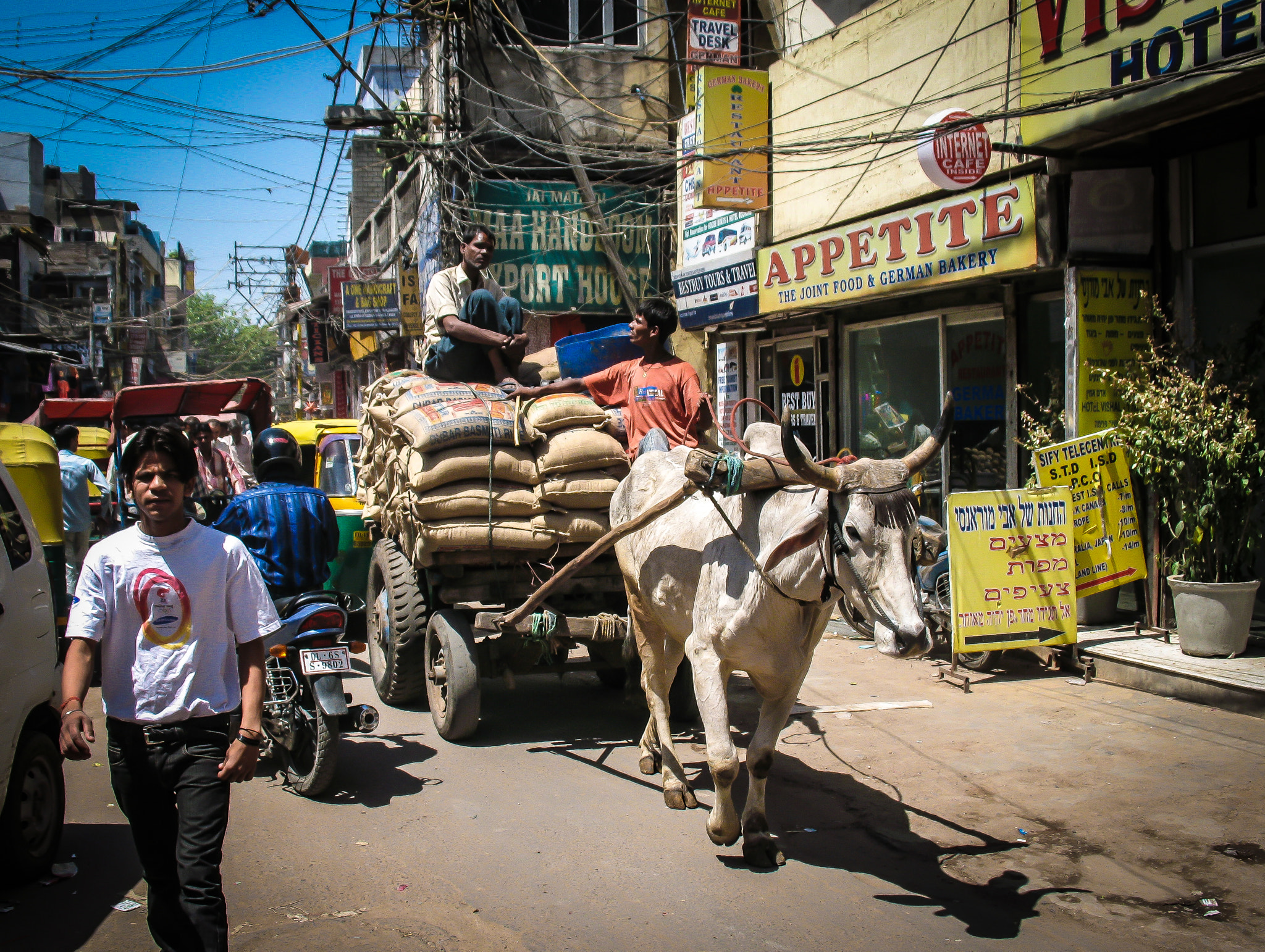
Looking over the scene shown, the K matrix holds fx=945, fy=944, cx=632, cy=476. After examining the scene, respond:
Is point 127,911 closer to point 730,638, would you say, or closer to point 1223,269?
point 730,638

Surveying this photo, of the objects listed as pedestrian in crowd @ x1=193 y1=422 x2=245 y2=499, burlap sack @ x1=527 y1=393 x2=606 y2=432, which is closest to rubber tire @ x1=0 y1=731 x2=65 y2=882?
burlap sack @ x1=527 y1=393 x2=606 y2=432

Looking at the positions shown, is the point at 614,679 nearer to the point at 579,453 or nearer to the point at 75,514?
the point at 579,453

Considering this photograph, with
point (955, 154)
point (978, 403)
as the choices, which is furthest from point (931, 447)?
point (978, 403)

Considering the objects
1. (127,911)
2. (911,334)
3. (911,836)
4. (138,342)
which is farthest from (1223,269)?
(138,342)

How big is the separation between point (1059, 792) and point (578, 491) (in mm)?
3204

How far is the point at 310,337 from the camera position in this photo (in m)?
34.8

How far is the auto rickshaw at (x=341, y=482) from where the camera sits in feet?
28.8

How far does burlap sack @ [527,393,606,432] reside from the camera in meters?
6.07

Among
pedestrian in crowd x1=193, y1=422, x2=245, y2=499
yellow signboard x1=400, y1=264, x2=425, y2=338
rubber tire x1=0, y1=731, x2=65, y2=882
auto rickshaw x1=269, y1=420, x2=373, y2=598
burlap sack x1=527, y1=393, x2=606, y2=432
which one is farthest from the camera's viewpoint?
yellow signboard x1=400, y1=264, x2=425, y2=338

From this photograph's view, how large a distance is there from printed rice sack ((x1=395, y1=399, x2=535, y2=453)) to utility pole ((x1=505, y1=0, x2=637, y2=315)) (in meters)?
10.3

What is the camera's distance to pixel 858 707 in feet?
22.5

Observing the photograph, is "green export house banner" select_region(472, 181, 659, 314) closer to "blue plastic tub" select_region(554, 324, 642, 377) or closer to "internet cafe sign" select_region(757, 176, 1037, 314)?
"internet cafe sign" select_region(757, 176, 1037, 314)

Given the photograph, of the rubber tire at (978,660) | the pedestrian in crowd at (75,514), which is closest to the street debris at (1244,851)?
the rubber tire at (978,660)

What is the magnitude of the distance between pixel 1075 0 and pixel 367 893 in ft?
26.5
